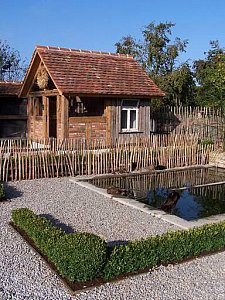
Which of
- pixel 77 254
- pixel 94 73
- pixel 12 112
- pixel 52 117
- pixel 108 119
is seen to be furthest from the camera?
pixel 12 112

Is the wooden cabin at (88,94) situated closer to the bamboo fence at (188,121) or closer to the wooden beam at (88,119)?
the wooden beam at (88,119)

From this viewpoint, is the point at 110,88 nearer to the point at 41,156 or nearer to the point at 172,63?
the point at 41,156

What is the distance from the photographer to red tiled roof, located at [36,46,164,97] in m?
17.0

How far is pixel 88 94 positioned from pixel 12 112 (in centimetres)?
943

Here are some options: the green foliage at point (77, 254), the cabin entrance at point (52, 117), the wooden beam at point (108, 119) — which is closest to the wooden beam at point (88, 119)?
the wooden beam at point (108, 119)

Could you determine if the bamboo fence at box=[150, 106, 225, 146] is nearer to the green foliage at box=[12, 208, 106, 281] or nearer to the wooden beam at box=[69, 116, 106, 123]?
the wooden beam at box=[69, 116, 106, 123]

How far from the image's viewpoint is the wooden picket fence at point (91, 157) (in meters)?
12.2

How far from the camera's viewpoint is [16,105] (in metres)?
24.8

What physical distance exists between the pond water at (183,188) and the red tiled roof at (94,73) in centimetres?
514

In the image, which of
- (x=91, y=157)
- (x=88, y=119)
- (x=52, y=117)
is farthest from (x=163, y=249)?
(x=52, y=117)

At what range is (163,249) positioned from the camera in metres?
5.98

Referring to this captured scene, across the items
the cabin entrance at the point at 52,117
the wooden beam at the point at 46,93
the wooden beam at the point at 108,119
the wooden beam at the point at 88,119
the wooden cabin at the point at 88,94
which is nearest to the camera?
the wooden cabin at the point at 88,94

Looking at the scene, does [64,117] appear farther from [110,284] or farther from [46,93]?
[110,284]

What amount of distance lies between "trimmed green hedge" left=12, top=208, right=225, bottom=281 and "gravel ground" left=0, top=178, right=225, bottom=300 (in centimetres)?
18
